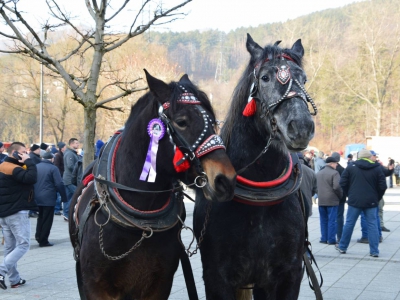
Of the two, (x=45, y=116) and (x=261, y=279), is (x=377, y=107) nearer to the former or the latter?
(x=45, y=116)

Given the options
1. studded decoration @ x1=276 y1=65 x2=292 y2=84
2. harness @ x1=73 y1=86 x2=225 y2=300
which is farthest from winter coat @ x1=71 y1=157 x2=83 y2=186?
studded decoration @ x1=276 y1=65 x2=292 y2=84

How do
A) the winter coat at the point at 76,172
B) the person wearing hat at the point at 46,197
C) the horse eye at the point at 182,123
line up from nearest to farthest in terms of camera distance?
1. the horse eye at the point at 182,123
2. the person wearing hat at the point at 46,197
3. the winter coat at the point at 76,172

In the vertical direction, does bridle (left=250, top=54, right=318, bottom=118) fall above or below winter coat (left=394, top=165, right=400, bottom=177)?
above

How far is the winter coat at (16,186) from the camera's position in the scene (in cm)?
755

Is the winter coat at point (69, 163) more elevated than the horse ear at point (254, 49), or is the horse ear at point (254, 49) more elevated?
the horse ear at point (254, 49)

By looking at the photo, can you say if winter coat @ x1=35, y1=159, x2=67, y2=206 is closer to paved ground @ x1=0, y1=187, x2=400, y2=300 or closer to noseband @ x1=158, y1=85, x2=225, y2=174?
paved ground @ x1=0, y1=187, x2=400, y2=300

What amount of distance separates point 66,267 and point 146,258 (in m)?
5.38

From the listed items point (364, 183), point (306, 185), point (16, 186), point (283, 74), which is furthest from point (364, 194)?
point (283, 74)

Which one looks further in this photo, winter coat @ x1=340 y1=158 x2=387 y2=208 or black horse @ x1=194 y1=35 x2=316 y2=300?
winter coat @ x1=340 y1=158 x2=387 y2=208

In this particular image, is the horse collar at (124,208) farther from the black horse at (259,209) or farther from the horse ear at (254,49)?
the horse ear at (254,49)

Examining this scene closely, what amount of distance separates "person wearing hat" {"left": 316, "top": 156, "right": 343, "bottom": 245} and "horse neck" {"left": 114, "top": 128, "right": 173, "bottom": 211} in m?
7.95

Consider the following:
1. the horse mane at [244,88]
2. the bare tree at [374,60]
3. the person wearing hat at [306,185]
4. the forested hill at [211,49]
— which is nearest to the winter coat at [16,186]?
the person wearing hat at [306,185]

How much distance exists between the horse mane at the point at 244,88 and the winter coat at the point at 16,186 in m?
4.50

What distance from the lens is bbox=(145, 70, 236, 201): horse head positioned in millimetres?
3215
